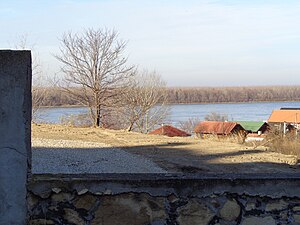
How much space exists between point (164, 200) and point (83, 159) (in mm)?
10761

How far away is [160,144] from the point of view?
19.6 metres

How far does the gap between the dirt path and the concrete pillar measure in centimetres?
945

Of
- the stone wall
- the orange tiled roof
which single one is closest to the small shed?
the orange tiled roof

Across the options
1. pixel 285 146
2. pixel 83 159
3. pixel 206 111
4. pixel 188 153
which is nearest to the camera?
pixel 83 159

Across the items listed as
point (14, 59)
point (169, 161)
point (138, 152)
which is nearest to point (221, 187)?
point (14, 59)

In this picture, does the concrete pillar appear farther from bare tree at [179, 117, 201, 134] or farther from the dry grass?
bare tree at [179, 117, 201, 134]

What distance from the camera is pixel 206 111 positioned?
259 feet

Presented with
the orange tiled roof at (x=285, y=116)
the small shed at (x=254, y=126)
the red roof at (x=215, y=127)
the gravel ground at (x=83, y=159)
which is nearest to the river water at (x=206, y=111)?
the small shed at (x=254, y=126)

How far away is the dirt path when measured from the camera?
543 inches

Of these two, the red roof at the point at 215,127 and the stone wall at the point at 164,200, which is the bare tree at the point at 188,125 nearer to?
the red roof at the point at 215,127

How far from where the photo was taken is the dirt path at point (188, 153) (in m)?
13.8

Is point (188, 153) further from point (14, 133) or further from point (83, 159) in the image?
point (14, 133)

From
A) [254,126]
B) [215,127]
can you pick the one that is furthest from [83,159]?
[254,126]

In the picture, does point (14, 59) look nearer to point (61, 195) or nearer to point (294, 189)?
point (61, 195)
